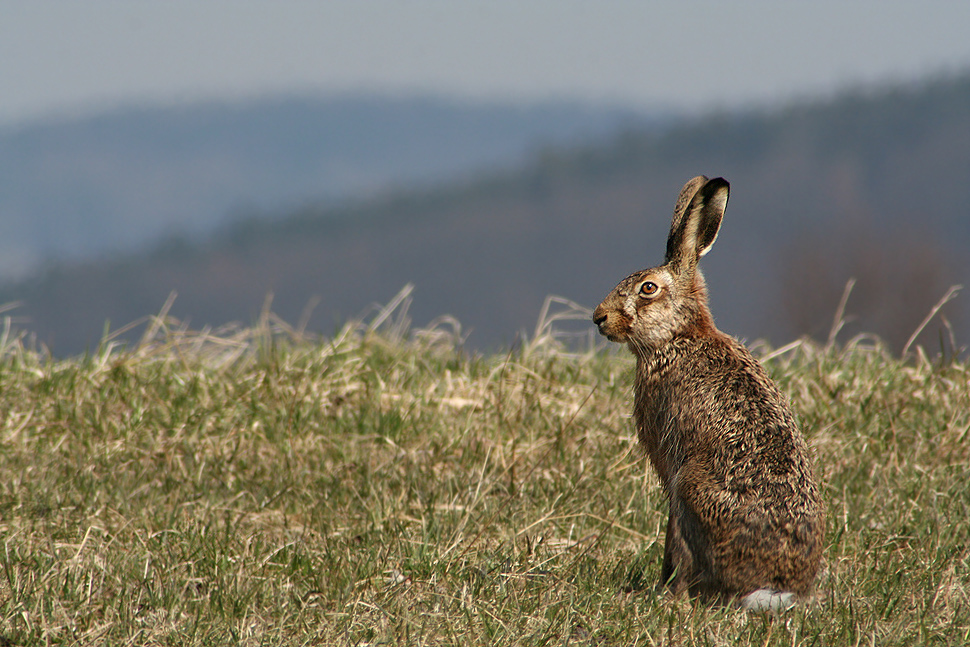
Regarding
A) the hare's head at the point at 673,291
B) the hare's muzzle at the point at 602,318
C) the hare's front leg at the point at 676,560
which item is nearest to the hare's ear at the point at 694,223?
the hare's head at the point at 673,291

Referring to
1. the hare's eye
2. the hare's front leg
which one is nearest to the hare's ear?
the hare's eye

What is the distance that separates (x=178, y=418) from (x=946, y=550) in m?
4.73

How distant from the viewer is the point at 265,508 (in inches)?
230

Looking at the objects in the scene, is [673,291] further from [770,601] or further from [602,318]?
[770,601]

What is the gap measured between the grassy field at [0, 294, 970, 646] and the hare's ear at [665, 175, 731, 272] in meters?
1.43

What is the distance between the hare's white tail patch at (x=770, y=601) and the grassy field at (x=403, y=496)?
0.05 meters

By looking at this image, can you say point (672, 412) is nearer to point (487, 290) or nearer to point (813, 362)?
point (813, 362)

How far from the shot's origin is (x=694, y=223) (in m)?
4.80

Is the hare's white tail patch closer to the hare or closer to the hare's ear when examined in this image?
the hare

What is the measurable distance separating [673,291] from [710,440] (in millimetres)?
762

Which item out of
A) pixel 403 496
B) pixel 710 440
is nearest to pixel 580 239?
pixel 403 496

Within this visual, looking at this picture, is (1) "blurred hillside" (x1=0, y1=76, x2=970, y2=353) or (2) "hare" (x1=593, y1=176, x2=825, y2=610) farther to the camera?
(1) "blurred hillside" (x1=0, y1=76, x2=970, y2=353)

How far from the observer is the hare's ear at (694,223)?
4.73m

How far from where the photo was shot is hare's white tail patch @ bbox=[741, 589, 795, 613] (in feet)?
13.7
